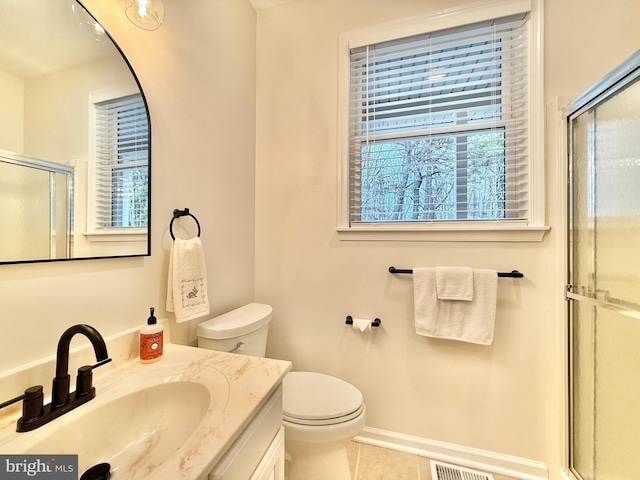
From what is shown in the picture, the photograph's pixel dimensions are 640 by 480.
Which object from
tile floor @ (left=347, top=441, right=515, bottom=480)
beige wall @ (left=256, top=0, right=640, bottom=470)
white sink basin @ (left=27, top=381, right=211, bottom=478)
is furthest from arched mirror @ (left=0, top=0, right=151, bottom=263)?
tile floor @ (left=347, top=441, right=515, bottom=480)

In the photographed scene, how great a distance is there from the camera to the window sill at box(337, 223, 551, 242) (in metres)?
→ 1.32

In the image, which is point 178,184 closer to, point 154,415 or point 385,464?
point 154,415

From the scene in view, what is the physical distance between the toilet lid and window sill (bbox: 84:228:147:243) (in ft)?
2.95

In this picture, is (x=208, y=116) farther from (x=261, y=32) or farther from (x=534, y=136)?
(x=534, y=136)

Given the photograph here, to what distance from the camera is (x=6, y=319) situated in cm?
64

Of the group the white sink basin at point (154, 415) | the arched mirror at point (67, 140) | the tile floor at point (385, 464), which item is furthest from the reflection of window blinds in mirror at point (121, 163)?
the tile floor at point (385, 464)

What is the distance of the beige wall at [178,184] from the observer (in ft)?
2.31

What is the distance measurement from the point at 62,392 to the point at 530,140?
1.98m

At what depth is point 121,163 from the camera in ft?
2.98

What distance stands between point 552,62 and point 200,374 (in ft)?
6.63

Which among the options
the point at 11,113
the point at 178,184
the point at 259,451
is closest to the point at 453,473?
the point at 259,451

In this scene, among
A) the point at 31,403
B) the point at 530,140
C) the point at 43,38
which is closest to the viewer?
the point at 31,403

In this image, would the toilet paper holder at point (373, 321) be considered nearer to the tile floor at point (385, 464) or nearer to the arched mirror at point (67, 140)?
the tile floor at point (385, 464)

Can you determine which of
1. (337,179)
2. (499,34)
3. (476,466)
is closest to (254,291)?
(337,179)
